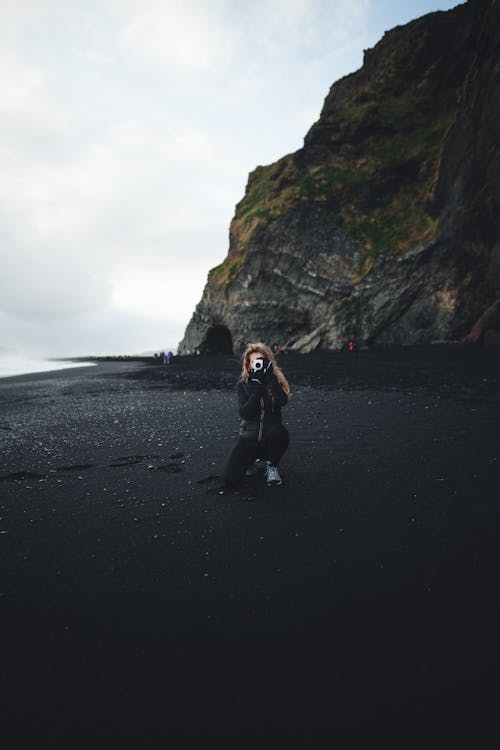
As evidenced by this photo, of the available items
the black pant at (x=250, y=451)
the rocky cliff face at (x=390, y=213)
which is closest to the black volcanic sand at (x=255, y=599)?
the black pant at (x=250, y=451)

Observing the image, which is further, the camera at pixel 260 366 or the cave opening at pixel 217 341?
the cave opening at pixel 217 341

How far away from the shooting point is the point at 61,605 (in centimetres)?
318

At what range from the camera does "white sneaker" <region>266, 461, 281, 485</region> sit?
5887 mm

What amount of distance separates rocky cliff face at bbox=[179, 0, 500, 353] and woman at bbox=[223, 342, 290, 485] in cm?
3545

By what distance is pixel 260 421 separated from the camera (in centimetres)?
595

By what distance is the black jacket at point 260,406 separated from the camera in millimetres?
5793

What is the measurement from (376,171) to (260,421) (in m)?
58.7

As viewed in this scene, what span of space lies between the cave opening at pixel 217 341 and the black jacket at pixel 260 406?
66.4 metres

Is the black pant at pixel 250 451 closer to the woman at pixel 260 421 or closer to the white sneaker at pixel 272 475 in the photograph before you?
the woman at pixel 260 421

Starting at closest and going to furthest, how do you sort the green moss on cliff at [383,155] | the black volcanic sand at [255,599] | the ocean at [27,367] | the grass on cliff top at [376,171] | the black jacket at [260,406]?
the black volcanic sand at [255,599], the black jacket at [260,406], the ocean at [27,367], the grass on cliff top at [376,171], the green moss on cliff at [383,155]

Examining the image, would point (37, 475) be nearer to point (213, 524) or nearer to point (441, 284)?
point (213, 524)

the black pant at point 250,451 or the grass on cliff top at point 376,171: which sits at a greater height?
the grass on cliff top at point 376,171

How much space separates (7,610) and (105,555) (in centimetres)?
98

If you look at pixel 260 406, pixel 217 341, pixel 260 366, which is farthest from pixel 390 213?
pixel 260 406
